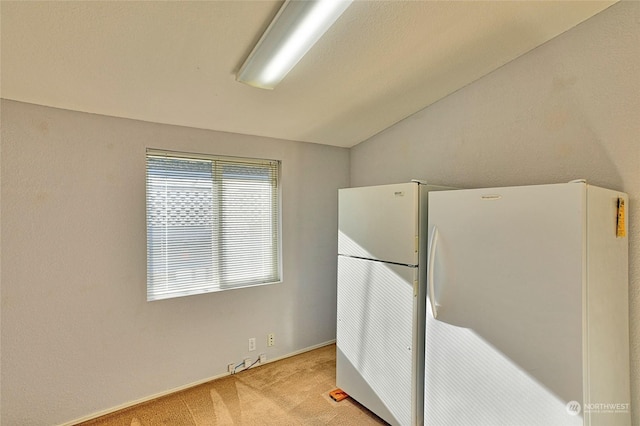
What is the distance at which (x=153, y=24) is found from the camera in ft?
4.74

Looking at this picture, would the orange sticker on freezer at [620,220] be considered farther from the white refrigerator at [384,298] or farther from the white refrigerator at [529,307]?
the white refrigerator at [384,298]

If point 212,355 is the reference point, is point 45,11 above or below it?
above

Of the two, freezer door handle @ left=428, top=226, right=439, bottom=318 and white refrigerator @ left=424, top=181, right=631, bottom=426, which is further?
freezer door handle @ left=428, top=226, right=439, bottom=318

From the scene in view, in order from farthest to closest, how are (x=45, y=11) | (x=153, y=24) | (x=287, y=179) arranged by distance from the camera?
1. (x=287, y=179)
2. (x=153, y=24)
3. (x=45, y=11)

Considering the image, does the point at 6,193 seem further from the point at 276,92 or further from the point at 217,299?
the point at 276,92

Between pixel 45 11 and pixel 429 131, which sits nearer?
pixel 45 11

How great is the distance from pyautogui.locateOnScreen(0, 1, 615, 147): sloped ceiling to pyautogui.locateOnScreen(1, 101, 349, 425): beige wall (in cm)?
23

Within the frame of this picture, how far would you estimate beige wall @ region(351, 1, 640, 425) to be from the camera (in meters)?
1.65

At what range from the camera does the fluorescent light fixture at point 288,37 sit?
1368mm

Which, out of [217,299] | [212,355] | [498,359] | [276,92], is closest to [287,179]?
[276,92]

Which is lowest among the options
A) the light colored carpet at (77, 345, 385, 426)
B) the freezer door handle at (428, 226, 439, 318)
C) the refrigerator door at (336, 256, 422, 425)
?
Result: the light colored carpet at (77, 345, 385, 426)

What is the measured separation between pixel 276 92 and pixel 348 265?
1428 mm

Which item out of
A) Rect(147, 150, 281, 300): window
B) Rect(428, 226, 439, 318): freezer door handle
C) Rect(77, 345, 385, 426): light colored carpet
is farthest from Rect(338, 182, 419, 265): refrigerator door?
Rect(77, 345, 385, 426): light colored carpet

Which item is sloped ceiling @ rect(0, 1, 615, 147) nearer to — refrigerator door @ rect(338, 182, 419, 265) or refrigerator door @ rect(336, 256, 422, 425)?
refrigerator door @ rect(338, 182, 419, 265)
